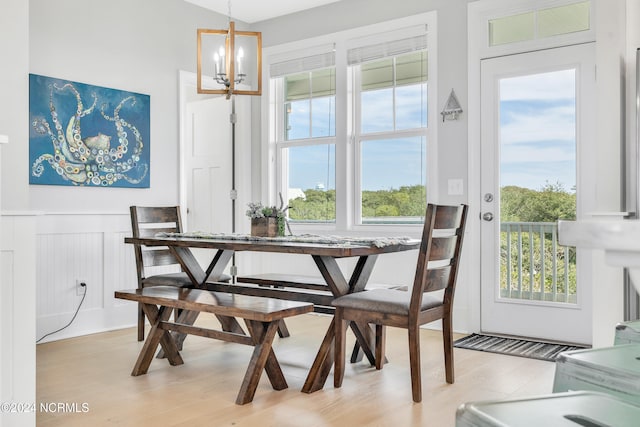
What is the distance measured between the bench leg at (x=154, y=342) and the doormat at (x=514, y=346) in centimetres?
182

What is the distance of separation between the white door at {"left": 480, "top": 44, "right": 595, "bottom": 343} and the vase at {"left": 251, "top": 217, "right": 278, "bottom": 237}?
64.3 inches

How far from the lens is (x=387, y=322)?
262 centimetres

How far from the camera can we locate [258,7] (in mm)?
5035

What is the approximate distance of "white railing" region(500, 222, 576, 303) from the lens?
3.79m

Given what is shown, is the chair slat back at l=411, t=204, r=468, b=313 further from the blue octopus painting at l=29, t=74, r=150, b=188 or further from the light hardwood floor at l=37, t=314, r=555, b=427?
the blue octopus painting at l=29, t=74, r=150, b=188

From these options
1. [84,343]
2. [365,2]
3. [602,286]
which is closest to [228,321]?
[84,343]

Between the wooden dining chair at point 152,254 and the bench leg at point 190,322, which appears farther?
the wooden dining chair at point 152,254

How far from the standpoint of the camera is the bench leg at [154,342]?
3.02 m

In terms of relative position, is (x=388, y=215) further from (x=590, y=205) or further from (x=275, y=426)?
(x=275, y=426)

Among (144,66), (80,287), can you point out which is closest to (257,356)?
(80,287)

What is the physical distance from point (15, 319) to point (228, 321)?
1.58 m

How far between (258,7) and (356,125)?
1415 millimetres

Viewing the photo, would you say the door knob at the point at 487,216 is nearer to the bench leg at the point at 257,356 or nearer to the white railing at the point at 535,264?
the white railing at the point at 535,264

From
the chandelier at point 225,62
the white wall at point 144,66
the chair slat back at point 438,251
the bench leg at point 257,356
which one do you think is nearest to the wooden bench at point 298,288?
the bench leg at point 257,356
